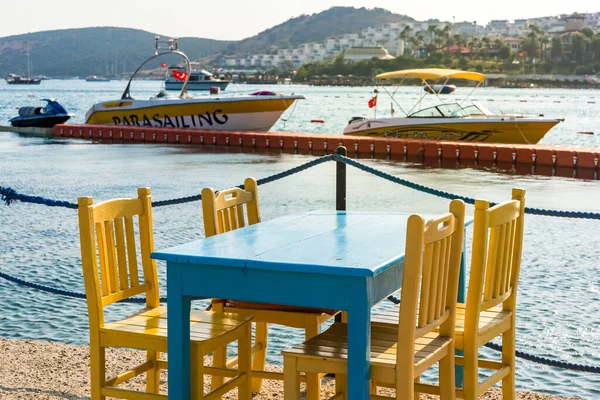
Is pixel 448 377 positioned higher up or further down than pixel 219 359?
higher up

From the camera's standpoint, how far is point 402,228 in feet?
14.6

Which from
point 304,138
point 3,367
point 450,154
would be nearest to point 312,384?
point 3,367

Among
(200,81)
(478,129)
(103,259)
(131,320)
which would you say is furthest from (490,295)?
(200,81)

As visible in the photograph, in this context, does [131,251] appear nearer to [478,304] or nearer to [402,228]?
[402,228]

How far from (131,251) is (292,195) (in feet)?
46.6

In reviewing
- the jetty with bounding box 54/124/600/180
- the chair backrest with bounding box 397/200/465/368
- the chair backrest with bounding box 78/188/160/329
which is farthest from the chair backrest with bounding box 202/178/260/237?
the jetty with bounding box 54/124/600/180

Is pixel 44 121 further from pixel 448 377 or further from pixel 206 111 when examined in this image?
pixel 448 377

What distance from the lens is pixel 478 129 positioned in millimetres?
25797

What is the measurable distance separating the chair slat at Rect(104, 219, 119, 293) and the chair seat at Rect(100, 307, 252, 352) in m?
0.18

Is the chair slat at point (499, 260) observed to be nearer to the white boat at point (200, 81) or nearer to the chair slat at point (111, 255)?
the chair slat at point (111, 255)

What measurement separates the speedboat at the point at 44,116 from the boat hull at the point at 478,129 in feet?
49.7

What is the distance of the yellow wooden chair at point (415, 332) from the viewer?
355 cm

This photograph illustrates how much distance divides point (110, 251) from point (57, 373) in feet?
5.33

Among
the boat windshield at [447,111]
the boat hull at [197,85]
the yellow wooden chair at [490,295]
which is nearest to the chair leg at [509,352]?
the yellow wooden chair at [490,295]
